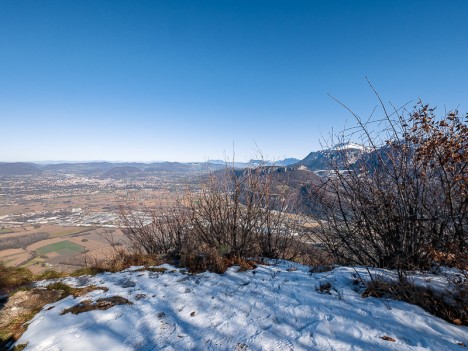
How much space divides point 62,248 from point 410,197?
1286 inches

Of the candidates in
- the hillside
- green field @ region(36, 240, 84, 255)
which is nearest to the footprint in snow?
green field @ region(36, 240, 84, 255)

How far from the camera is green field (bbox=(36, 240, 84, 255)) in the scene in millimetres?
24730

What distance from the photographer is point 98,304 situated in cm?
335

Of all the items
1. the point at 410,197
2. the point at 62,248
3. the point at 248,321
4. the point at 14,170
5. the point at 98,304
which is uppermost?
the point at 410,197

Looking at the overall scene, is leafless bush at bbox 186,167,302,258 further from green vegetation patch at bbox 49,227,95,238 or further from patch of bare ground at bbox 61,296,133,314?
green vegetation patch at bbox 49,227,95,238

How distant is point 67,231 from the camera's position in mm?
34469

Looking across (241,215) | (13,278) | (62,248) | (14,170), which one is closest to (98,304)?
(13,278)

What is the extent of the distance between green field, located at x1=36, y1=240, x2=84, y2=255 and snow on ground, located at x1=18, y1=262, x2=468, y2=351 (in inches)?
1031

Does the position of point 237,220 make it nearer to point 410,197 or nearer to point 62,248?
point 410,197

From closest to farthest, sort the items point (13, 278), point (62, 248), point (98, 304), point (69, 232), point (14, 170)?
point (98, 304) < point (13, 278) < point (62, 248) < point (69, 232) < point (14, 170)

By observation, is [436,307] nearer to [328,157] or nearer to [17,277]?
[328,157]

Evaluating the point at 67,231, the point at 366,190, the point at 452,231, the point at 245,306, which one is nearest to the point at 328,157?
the point at 366,190

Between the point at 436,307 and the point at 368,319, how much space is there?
2.68 feet

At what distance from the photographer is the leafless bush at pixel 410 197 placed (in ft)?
9.61
